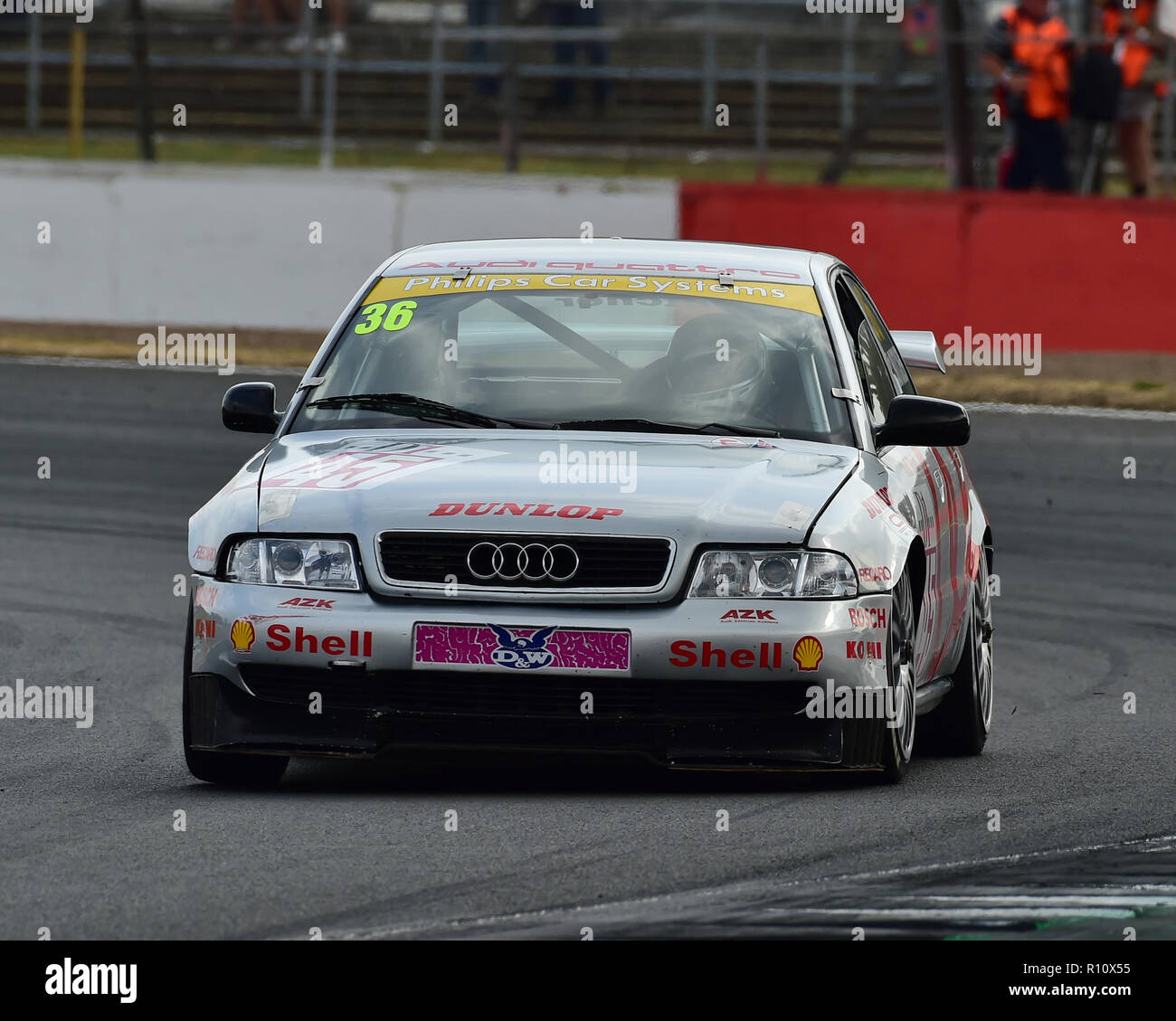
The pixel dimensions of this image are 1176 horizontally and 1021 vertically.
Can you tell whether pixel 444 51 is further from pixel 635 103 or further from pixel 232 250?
pixel 232 250

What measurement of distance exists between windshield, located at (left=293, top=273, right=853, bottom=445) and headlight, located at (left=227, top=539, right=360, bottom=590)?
0.80 metres

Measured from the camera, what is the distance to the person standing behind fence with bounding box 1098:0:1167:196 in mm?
21438

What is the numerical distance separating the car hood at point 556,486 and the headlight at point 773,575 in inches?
1.9

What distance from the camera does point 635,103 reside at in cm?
2380

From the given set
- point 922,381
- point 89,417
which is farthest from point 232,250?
point 922,381

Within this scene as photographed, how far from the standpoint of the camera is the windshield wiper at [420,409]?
7.57 metres

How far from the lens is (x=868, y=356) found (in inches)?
328

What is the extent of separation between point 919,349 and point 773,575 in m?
3.06

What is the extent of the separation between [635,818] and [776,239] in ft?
41.3

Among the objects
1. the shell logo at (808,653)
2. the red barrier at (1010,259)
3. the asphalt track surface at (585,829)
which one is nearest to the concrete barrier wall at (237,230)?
the red barrier at (1010,259)
